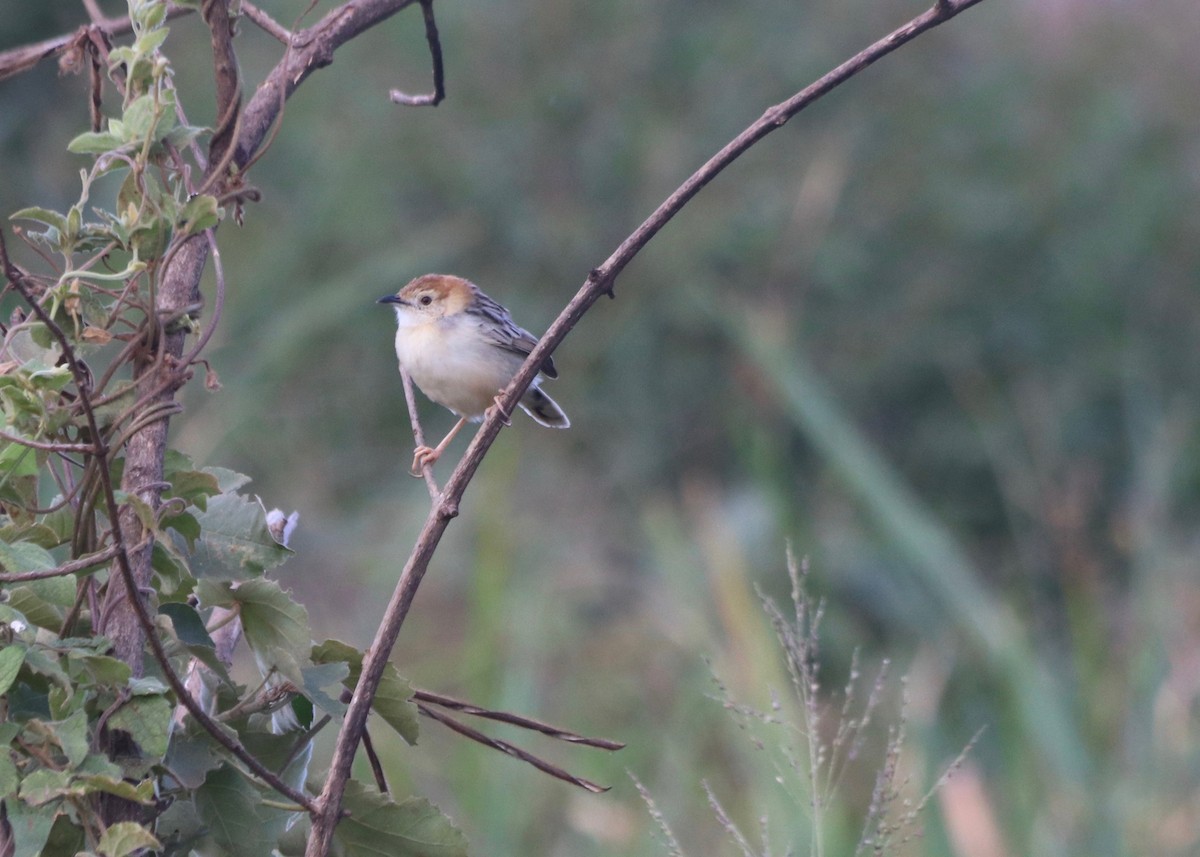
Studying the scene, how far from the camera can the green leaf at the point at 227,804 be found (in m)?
1.31

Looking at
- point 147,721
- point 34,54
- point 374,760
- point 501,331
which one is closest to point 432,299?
point 501,331

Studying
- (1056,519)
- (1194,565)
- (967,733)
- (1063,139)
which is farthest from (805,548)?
(1063,139)

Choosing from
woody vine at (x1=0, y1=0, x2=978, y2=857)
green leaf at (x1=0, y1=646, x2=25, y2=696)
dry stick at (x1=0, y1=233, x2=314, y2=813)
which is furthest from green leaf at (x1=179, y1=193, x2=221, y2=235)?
green leaf at (x1=0, y1=646, x2=25, y2=696)

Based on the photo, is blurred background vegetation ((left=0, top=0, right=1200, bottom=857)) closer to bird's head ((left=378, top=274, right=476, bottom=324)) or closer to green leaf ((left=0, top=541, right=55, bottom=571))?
bird's head ((left=378, top=274, right=476, bottom=324))

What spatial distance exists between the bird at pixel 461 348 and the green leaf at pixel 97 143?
7.23 feet

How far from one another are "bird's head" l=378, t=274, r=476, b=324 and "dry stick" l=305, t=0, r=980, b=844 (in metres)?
2.45

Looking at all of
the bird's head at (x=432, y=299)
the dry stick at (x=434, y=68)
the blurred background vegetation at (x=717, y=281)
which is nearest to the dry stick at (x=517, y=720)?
the dry stick at (x=434, y=68)

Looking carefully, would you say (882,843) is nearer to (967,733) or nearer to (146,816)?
A: (146,816)

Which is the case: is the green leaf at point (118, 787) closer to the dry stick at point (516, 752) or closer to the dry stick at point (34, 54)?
the dry stick at point (516, 752)

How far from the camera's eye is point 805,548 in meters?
6.28

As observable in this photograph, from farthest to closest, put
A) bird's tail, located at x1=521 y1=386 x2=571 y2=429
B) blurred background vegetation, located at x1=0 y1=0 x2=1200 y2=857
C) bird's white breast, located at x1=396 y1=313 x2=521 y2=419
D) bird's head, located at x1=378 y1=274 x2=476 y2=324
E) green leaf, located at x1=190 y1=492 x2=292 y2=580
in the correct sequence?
blurred background vegetation, located at x1=0 y1=0 x2=1200 y2=857
bird's head, located at x1=378 y1=274 x2=476 y2=324
bird's tail, located at x1=521 y1=386 x2=571 y2=429
bird's white breast, located at x1=396 y1=313 x2=521 y2=419
green leaf, located at x1=190 y1=492 x2=292 y2=580

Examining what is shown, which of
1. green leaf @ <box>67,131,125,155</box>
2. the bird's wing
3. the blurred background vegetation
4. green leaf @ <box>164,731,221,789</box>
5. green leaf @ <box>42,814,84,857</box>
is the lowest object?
green leaf @ <box>42,814,84,857</box>

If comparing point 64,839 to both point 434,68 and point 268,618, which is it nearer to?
point 268,618

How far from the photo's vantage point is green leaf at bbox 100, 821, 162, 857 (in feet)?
3.72
